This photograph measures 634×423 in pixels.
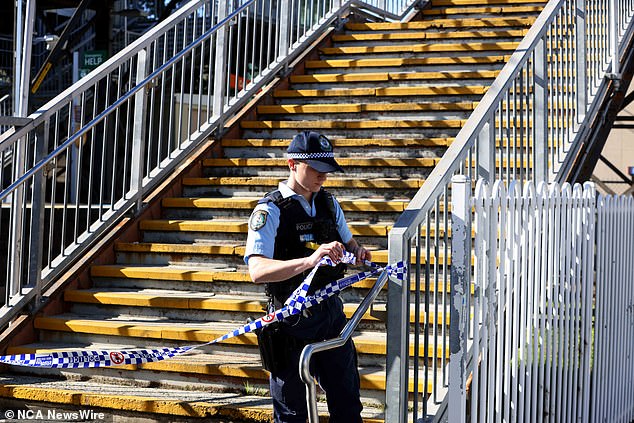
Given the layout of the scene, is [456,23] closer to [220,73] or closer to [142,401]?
[220,73]

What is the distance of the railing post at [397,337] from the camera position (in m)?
3.95

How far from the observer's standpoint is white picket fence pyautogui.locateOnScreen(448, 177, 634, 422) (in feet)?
14.0

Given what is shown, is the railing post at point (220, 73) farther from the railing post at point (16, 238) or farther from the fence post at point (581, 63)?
the fence post at point (581, 63)

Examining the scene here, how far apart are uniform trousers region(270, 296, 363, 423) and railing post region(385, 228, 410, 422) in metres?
0.24

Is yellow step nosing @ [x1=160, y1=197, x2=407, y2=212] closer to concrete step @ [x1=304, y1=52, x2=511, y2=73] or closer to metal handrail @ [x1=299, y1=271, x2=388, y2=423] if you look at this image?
concrete step @ [x1=304, y1=52, x2=511, y2=73]

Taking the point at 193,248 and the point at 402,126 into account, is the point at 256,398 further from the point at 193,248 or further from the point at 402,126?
the point at 402,126

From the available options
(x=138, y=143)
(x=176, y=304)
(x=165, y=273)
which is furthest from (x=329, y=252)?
(x=138, y=143)

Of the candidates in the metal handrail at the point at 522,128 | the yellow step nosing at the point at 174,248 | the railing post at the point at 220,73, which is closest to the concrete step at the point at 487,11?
the metal handrail at the point at 522,128

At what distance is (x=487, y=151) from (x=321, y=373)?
1.68 meters

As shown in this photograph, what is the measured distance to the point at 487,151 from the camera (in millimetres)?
5023

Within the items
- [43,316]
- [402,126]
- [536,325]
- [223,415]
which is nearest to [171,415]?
[223,415]

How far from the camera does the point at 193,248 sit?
23.0 ft

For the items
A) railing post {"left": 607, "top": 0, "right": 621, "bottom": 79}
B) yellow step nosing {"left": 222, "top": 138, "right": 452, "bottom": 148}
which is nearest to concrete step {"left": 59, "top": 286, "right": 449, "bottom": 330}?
yellow step nosing {"left": 222, "top": 138, "right": 452, "bottom": 148}

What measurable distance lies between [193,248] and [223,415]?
2.03 m
